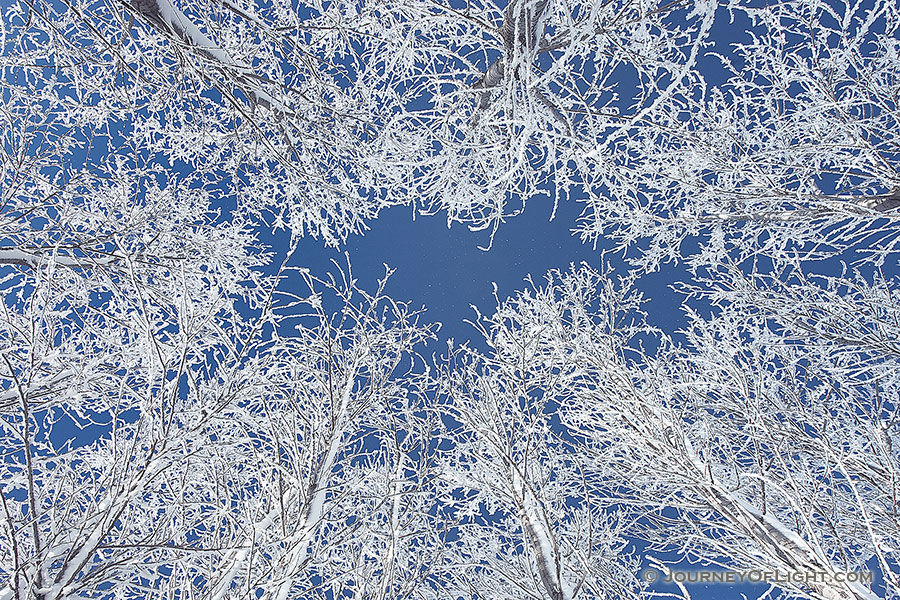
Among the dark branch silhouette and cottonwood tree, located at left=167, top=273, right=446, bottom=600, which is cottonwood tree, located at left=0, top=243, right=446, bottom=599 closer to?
cottonwood tree, located at left=167, top=273, right=446, bottom=600

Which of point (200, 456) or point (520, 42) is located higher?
point (520, 42)

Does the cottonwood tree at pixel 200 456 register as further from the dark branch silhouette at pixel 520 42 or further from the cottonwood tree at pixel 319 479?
the dark branch silhouette at pixel 520 42

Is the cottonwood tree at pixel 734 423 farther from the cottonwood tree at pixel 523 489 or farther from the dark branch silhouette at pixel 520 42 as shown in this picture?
the dark branch silhouette at pixel 520 42

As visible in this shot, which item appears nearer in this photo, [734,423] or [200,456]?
[200,456]

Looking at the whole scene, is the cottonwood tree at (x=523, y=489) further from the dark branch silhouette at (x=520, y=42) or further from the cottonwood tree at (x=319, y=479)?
the dark branch silhouette at (x=520, y=42)

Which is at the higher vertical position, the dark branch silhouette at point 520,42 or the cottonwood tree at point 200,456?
the dark branch silhouette at point 520,42

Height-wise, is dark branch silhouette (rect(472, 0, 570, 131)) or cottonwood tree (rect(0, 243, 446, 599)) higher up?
dark branch silhouette (rect(472, 0, 570, 131))

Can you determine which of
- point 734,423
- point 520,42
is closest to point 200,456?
point 520,42

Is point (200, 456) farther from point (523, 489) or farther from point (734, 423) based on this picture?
point (734, 423)

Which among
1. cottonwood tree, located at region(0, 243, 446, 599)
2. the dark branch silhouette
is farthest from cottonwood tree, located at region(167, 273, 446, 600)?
the dark branch silhouette

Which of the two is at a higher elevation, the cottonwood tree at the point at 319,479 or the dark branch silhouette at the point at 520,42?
the dark branch silhouette at the point at 520,42

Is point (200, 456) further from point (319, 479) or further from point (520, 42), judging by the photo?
point (520, 42)

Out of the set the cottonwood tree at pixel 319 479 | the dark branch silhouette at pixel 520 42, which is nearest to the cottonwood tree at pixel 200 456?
the cottonwood tree at pixel 319 479

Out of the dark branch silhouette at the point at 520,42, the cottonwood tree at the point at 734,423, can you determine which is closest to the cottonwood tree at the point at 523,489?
the cottonwood tree at the point at 734,423
